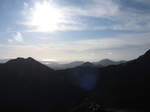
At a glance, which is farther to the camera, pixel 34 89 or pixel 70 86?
pixel 34 89

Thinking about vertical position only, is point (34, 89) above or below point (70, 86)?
below

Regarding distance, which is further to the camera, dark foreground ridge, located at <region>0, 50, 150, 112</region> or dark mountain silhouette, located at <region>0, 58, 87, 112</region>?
dark mountain silhouette, located at <region>0, 58, 87, 112</region>

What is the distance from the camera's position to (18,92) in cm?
7588

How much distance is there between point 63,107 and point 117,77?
2497 cm

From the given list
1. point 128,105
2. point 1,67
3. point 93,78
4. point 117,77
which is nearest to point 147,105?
point 128,105

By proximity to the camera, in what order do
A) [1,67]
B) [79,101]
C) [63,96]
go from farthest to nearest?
1. [1,67]
2. [63,96]
3. [79,101]

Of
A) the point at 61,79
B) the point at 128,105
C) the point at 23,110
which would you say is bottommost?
the point at 23,110

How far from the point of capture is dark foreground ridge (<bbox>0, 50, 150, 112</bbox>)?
60.4 metres

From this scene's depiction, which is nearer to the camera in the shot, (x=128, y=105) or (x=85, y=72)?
(x=128, y=105)

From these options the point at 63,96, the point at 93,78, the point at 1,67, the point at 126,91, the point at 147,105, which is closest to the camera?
the point at 147,105

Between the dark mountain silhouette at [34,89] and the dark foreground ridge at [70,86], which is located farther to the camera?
the dark mountain silhouette at [34,89]

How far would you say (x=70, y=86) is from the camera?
77.9m

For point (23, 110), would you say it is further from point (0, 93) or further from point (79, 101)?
point (79, 101)

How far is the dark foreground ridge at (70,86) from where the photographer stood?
60428 mm
